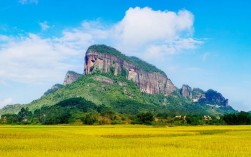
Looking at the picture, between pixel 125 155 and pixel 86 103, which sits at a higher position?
pixel 86 103

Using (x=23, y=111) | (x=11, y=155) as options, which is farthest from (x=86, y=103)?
(x=11, y=155)

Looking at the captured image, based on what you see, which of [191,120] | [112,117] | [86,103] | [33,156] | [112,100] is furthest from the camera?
[112,100]

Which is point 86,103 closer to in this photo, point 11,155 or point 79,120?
point 79,120

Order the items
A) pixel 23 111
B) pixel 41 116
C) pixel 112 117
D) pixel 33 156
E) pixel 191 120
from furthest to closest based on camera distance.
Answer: pixel 23 111 < pixel 41 116 < pixel 112 117 < pixel 191 120 < pixel 33 156

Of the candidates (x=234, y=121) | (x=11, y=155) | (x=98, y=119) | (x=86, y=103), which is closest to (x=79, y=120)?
(x=98, y=119)

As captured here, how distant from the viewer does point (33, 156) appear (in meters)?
18.6

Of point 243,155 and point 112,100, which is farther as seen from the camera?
point 112,100

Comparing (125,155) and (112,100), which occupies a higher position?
(112,100)

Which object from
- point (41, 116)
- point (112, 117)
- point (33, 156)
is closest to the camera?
point (33, 156)

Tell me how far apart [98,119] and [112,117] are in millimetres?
9297

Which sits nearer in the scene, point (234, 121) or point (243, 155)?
point (243, 155)

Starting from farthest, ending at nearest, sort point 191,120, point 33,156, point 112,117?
point 112,117, point 191,120, point 33,156

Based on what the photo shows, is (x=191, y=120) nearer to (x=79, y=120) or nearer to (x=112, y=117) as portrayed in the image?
(x=112, y=117)

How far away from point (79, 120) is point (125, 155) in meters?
84.7
